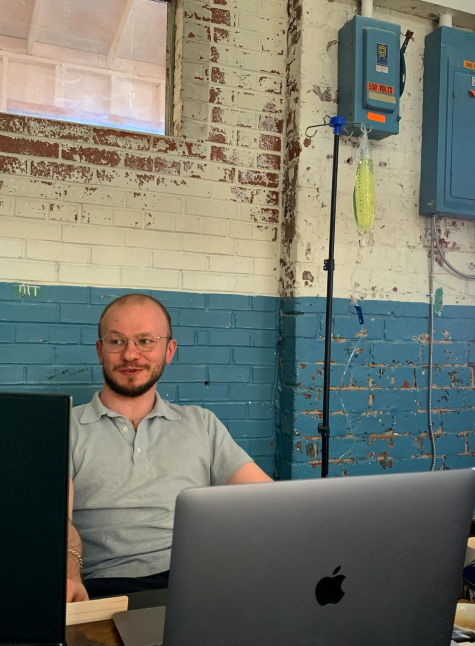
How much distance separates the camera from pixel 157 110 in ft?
8.07

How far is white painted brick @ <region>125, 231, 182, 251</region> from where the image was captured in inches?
92.4

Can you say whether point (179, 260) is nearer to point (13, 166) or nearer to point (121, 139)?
point (121, 139)

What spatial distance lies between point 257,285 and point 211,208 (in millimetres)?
381

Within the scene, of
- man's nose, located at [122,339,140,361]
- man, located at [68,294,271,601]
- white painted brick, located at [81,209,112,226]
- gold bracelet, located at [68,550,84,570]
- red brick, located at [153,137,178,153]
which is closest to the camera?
gold bracelet, located at [68,550,84,570]

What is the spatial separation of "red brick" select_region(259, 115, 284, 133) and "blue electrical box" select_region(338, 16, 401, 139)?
0.90ft

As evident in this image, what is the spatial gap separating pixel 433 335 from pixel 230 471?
1467 mm

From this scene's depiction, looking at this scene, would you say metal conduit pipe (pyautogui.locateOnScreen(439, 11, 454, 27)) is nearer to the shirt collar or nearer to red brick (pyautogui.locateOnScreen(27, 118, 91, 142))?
red brick (pyautogui.locateOnScreen(27, 118, 91, 142))

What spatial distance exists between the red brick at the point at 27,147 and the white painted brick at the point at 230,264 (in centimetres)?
74

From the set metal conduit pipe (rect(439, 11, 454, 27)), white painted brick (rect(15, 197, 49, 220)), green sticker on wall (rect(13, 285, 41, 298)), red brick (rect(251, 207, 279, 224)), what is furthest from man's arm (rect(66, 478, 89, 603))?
metal conduit pipe (rect(439, 11, 454, 27))

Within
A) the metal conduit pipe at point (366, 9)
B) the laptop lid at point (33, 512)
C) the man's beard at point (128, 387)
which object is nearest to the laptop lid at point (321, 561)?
the laptop lid at point (33, 512)

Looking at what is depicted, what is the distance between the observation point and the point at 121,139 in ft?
7.64

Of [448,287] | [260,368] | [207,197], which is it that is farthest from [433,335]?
[207,197]

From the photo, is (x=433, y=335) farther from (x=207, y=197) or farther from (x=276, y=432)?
(x=207, y=197)

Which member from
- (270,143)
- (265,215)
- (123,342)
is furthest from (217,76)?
(123,342)
